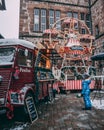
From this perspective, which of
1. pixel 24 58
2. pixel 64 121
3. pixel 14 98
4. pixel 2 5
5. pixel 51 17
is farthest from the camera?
pixel 51 17

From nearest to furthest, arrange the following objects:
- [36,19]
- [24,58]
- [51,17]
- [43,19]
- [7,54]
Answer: [7,54]
[24,58]
[36,19]
[43,19]
[51,17]

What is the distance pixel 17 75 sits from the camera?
6918 mm

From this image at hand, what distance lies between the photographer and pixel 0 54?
7.45 meters

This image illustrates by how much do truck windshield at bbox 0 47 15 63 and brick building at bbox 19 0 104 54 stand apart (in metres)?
14.3

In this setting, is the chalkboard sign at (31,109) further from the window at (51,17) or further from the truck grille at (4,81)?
the window at (51,17)

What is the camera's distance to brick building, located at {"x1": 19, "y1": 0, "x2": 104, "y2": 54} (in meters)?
21.7

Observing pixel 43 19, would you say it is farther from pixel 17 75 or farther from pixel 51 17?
pixel 17 75

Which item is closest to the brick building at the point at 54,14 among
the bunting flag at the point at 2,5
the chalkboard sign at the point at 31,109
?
the bunting flag at the point at 2,5

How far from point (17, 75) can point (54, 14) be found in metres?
17.5

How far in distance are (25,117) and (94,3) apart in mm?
19226

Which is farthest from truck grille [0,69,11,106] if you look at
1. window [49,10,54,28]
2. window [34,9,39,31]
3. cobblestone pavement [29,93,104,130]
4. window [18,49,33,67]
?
window [49,10,54,28]

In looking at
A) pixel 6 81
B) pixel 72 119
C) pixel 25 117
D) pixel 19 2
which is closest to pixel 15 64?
pixel 6 81

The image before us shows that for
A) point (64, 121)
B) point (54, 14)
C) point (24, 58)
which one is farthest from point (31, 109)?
point (54, 14)

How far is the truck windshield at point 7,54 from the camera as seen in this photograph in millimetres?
7230
